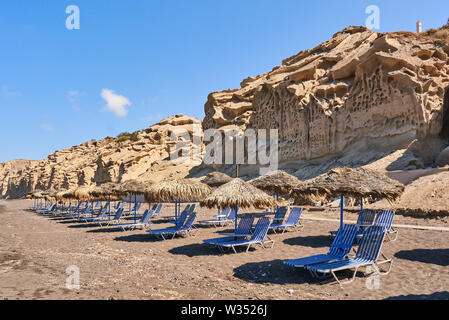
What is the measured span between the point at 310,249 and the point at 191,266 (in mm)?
2849

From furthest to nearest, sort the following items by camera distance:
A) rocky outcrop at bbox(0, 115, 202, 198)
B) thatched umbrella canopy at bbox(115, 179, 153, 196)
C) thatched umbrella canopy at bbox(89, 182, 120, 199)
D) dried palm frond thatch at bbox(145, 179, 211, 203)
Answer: rocky outcrop at bbox(0, 115, 202, 198) < thatched umbrella canopy at bbox(89, 182, 120, 199) < thatched umbrella canopy at bbox(115, 179, 153, 196) < dried palm frond thatch at bbox(145, 179, 211, 203)

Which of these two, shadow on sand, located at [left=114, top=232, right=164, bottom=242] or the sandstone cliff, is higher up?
the sandstone cliff

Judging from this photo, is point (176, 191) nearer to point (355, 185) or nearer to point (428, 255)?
point (355, 185)

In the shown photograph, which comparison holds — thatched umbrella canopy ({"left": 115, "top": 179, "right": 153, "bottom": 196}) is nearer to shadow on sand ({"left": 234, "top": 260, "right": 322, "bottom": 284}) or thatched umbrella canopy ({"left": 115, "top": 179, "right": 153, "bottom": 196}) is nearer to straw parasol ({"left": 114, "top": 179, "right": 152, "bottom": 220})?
straw parasol ({"left": 114, "top": 179, "right": 152, "bottom": 220})

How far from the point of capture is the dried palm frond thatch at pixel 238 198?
8.09m

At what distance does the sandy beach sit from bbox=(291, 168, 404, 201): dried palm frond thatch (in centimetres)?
123

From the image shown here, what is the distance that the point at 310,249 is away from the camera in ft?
23.7

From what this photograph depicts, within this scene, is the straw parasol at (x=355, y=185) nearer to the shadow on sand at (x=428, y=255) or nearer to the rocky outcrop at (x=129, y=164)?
the shadow on sand at (x=428, y=255)

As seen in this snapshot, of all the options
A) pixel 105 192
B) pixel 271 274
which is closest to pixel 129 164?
pixel 105 192

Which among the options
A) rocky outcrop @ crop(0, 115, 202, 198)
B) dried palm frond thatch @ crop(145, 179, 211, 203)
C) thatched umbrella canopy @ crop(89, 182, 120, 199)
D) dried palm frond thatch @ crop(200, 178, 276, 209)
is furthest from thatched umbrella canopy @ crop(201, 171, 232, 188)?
rocky outcrop @ crop(0, 115, 202, 198)

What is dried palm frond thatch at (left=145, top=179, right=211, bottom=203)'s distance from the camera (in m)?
10.7

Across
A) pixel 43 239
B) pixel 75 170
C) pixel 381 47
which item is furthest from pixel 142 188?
pixel 75 170

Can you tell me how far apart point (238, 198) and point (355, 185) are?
2.87 metres

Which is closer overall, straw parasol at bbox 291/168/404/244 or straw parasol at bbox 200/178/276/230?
straw parasol at bbox 291/168/404/244
